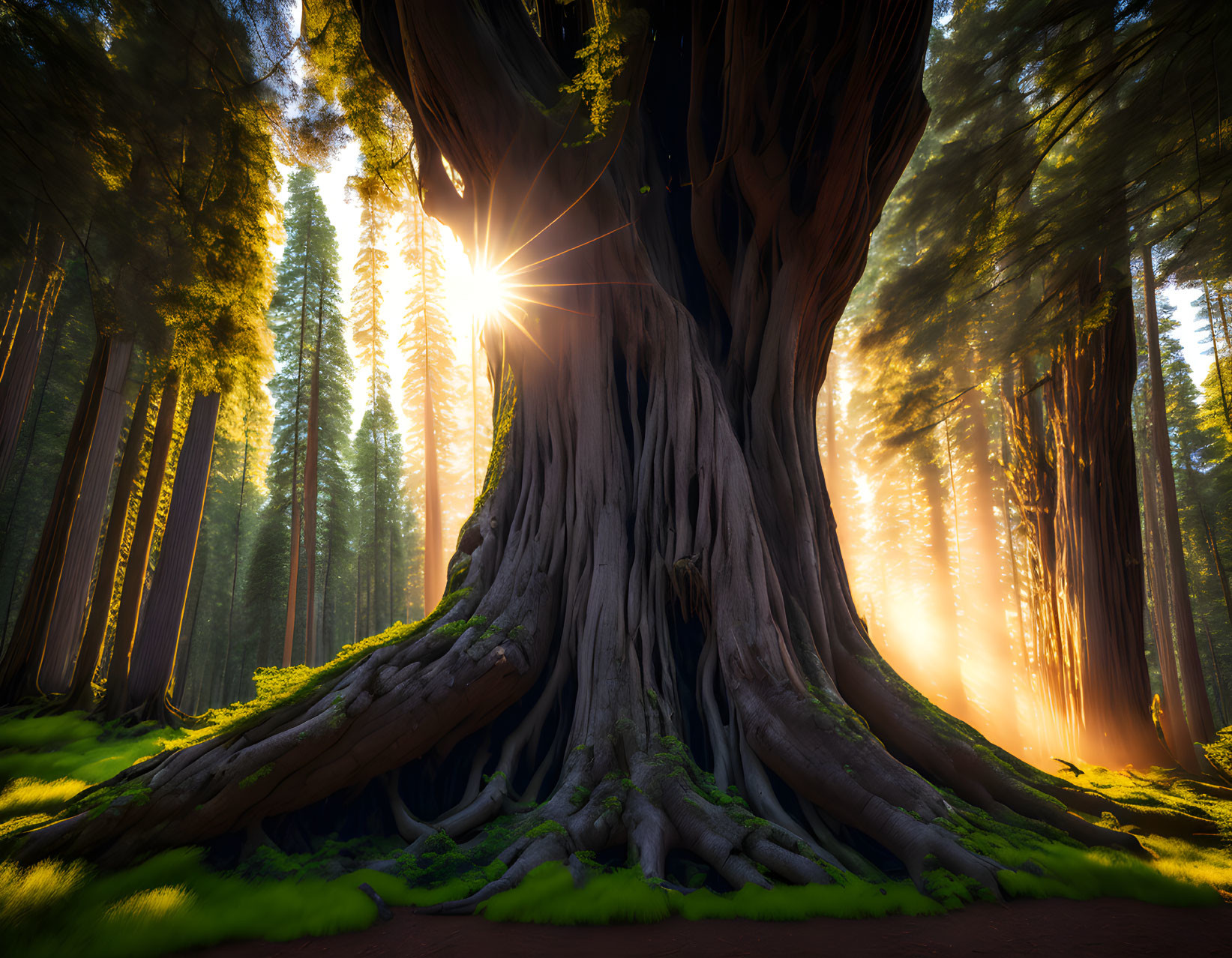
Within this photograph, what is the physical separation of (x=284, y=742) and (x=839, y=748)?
3506mm

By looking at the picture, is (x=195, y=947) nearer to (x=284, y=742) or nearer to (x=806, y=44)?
(x=284, y=742)

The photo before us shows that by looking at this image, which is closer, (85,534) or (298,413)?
(85,534)

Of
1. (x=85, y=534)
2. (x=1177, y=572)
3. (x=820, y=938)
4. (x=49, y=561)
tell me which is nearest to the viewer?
(x=820, y=938)

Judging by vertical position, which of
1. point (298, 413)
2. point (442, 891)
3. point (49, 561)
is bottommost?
point (442, 891)

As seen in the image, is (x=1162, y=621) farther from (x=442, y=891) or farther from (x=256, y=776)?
(x=256, y=776)

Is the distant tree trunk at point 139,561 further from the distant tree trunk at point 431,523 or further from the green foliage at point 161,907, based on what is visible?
the green foliage at point 161,907

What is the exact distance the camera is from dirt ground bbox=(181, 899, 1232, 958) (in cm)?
215

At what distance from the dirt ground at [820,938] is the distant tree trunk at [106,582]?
30.1 ft

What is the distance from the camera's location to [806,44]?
466cm

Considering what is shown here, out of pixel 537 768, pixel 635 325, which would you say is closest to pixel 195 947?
pixel 537 768

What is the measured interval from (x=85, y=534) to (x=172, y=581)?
2957 mm

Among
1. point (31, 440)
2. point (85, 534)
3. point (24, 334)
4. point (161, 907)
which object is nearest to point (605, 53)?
point (161, 907)

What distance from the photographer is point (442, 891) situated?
273 cm

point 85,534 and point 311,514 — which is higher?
point 311,514
